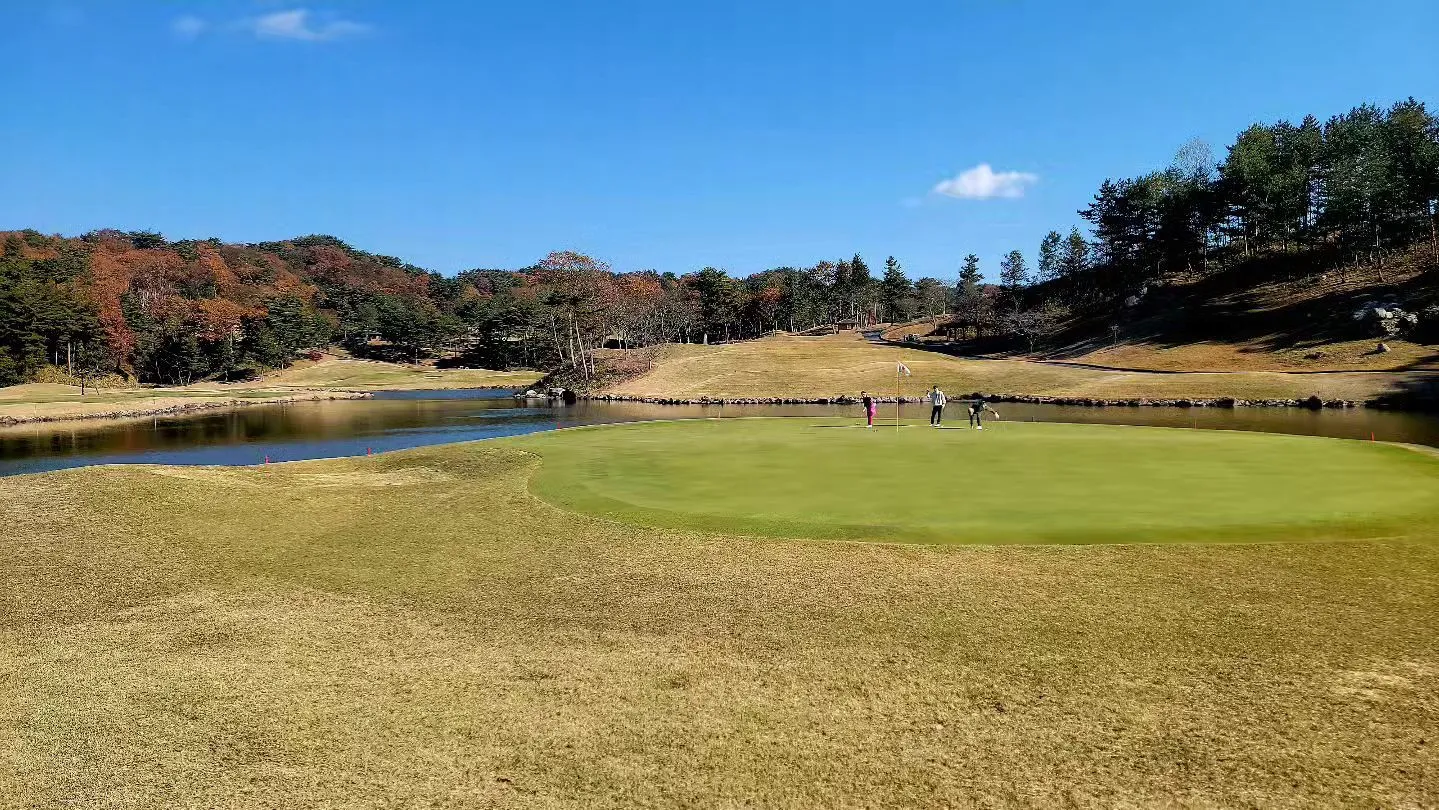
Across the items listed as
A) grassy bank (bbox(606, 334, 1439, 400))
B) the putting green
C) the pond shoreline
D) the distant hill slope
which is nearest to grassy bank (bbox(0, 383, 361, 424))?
the pond shoreline

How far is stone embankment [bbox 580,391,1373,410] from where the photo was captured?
5693cm

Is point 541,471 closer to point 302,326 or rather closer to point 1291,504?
point 1291,504

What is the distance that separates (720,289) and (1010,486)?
448ft

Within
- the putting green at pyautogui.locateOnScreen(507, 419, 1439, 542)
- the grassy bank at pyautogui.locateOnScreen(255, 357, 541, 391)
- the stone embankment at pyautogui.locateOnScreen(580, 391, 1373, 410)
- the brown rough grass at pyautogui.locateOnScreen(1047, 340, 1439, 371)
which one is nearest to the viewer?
the putting green at pyautogui.locateOnScreen(507, 419, 1439, 542)

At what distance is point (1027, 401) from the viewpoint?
68.8m

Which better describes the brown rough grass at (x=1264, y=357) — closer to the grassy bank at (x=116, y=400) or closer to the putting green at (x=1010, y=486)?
the putting green at (x=1010, y=486)

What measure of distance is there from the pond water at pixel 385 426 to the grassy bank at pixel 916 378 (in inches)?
234

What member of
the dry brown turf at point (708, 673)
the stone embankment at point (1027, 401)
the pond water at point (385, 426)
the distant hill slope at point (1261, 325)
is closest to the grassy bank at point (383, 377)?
the pond water at point (385, 426)

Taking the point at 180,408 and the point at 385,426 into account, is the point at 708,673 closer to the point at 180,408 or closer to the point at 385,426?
the point at 385,426

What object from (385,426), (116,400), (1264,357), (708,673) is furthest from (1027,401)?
(116,400)

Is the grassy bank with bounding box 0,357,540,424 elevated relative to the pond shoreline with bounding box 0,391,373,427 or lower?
elevated

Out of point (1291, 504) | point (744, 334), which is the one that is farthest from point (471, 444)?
point (744, 334)

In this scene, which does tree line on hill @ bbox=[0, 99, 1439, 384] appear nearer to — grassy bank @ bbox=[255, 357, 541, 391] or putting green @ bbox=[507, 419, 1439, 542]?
grassy bank @ bbox=[255, 357, 541, 391]

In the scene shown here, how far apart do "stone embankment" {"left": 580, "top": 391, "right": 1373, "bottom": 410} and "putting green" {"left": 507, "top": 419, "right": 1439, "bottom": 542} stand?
90.6 feet
